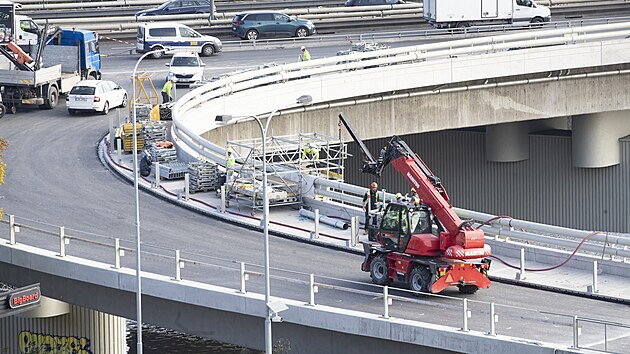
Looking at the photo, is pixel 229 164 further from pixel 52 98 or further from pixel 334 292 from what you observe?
pixel 52 98

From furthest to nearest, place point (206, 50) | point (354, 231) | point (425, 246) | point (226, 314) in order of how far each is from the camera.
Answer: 1. point (206, 50)
2. point (354, 231)
3. point (226, 314)
4. point (425, 246)

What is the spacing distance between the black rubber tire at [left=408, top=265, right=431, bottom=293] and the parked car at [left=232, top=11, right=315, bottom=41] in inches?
1746

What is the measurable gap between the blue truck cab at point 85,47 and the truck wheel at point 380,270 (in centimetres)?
3151

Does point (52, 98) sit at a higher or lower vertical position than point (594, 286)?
higher

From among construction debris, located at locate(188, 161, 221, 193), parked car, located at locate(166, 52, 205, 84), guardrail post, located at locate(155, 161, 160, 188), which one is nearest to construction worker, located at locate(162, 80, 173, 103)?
parked car, located at locate(166, 52, 205, 84)

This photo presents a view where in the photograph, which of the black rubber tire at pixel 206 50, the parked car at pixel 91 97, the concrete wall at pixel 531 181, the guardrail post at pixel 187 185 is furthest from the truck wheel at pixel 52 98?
the guardrail post at pixel 187 185

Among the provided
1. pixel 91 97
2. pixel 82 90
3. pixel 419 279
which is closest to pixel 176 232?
pixel 419 279

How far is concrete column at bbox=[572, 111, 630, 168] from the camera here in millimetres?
59500

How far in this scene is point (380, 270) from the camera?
30.1 metres

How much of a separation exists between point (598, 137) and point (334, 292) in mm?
32839

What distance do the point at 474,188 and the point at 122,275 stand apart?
Result: 34.5 metres

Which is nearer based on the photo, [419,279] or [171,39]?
[419,279]

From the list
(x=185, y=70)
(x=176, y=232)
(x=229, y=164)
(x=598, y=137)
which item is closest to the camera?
(x=176, y=232)

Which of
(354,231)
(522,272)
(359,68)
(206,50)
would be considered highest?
(206,50)
